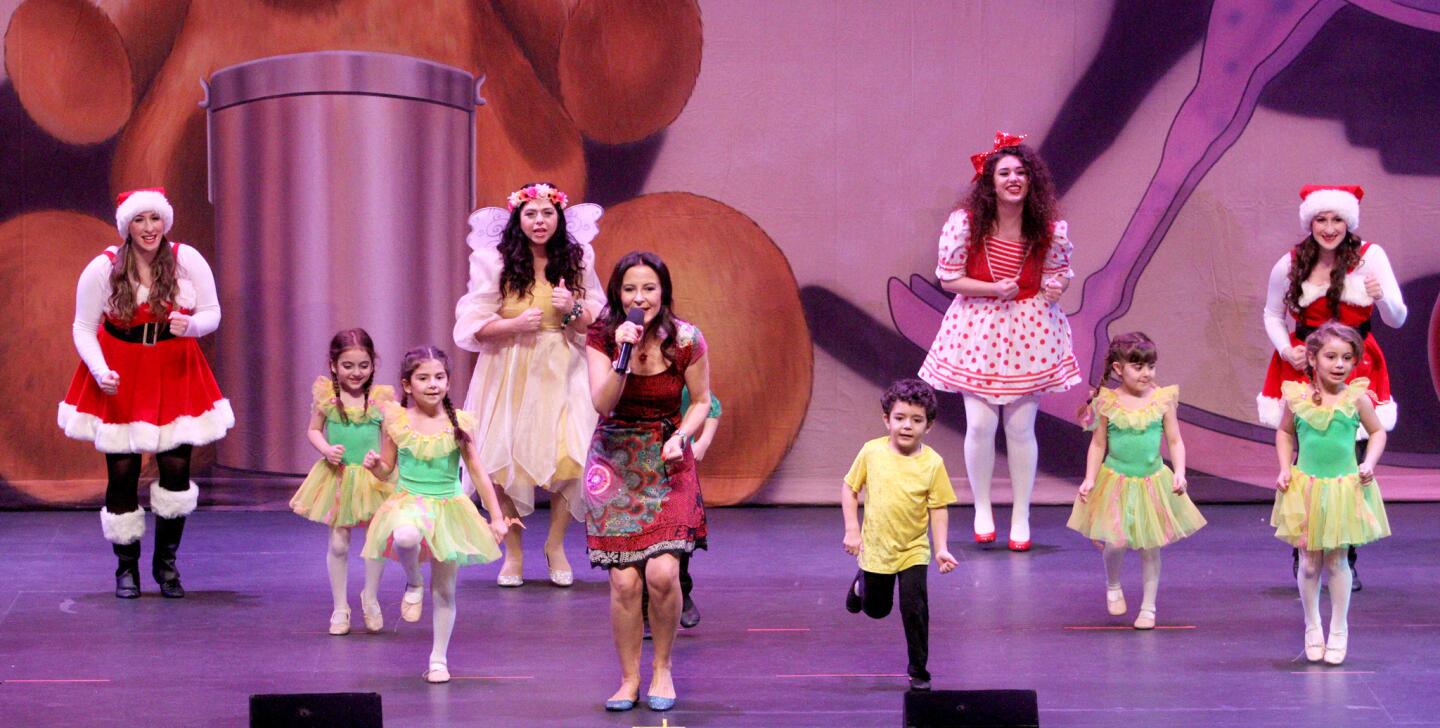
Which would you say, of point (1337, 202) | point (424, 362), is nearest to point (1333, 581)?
point (1337, 202)

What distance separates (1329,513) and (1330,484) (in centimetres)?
10

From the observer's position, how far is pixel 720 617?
5.11 metres

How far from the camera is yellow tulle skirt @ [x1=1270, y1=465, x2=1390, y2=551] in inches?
174

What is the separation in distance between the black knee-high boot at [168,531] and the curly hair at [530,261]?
1278 millimetres

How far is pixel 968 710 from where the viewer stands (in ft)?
11.6

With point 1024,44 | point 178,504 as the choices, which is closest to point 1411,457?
point 1024,44

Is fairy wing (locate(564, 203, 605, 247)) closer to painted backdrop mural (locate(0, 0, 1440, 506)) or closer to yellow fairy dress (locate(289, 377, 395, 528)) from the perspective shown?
yellow fairy dress (locate(289, 377, 395, 528))

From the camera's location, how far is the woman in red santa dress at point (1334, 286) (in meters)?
5.33

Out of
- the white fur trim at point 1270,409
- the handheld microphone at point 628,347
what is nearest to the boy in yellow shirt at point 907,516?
the handheld microphone at point 628,347

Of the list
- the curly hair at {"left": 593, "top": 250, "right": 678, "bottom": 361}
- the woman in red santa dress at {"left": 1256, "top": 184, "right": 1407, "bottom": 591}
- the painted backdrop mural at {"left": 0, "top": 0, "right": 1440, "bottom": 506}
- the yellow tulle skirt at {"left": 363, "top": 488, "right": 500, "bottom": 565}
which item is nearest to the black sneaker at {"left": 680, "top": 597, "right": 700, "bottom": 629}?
the yellow tulle skirt at {"left": 363, "top": 488, "right": 500, "bottom": 565}

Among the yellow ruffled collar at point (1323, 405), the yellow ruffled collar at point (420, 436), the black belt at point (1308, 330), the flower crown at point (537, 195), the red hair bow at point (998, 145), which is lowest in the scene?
the yellow ruffled collar at point (420, 436)

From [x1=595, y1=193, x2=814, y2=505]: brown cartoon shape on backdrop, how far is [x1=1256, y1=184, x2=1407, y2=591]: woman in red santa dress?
2.35 meters

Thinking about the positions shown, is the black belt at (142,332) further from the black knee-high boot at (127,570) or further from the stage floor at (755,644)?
the stage floor at (755,644)

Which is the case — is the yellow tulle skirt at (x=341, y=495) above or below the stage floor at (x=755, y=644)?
above
